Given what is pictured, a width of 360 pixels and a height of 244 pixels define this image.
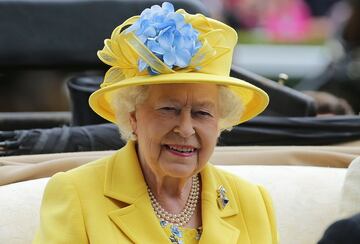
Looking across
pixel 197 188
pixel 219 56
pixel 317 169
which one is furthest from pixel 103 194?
pixel 317 169

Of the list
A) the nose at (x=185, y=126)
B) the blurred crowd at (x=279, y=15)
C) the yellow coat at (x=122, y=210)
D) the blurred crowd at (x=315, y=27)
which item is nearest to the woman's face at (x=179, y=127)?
the nose at (x=185, y=126)

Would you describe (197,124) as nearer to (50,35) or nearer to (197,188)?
(197,188)

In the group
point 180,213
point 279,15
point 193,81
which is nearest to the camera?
point 193,81

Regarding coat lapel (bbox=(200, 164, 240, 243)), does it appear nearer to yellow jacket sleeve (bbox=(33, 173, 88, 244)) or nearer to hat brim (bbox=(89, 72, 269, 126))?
hat brim (bbox=(89, 72, 269, 126))

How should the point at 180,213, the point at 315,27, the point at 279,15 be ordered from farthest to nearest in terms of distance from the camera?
the point at 315,27
the point at 279,15
the point at 180,213

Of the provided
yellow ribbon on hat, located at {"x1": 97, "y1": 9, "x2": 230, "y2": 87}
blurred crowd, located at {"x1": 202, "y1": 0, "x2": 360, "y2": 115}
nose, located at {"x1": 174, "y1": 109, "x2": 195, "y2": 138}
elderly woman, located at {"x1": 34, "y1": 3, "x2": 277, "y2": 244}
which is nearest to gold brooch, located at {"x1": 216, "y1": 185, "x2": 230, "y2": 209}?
elderly woman, located at {"x1": 34, "y1": 3, "x2": 277, "y2": 244}

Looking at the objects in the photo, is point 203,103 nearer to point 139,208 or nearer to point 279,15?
point 139,208

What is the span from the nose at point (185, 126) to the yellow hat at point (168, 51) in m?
0.12

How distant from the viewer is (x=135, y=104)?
265 cm

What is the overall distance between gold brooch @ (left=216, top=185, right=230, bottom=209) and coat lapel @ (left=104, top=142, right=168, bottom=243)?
23 centimetres

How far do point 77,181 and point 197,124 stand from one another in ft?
1.18

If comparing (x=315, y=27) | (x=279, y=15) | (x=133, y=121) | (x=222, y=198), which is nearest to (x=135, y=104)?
(x=133, y=121)

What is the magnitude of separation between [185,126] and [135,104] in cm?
17

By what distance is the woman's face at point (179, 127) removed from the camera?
2.58m
